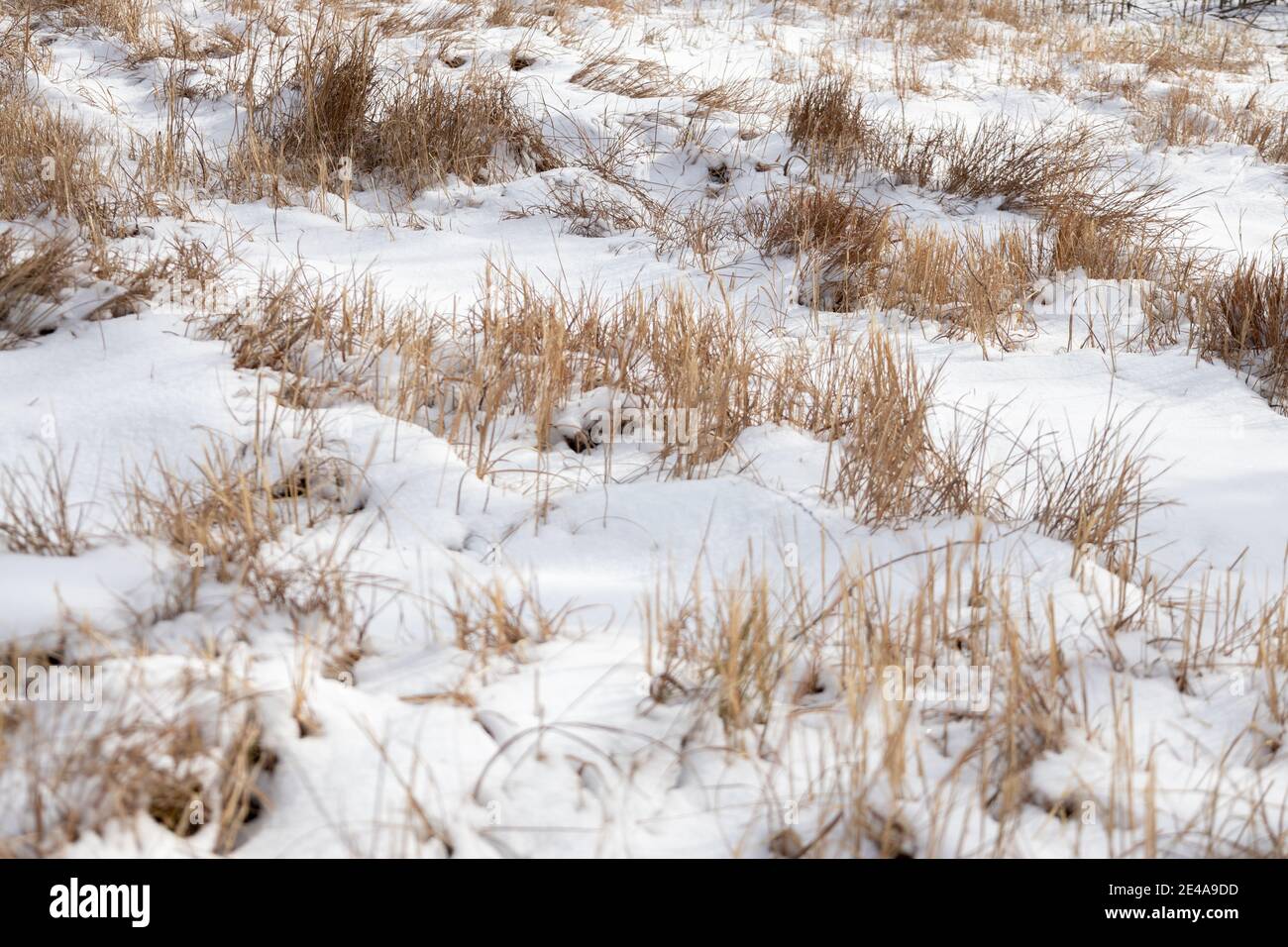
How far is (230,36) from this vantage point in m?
5.69

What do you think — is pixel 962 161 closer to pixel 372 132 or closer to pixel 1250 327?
pixel 1250 327

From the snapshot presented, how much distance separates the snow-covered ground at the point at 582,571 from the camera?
1365mm

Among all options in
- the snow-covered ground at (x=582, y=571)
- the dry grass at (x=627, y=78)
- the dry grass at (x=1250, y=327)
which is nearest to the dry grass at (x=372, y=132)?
the snow-covered ground at (x=582, y=571)

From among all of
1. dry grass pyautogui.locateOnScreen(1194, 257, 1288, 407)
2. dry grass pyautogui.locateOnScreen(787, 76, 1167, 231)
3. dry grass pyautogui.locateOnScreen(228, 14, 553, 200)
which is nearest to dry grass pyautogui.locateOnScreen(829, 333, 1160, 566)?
dry grass pyautogui.locateOnScreen(1194, 257, 1288, 407)

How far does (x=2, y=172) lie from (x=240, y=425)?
2152mm

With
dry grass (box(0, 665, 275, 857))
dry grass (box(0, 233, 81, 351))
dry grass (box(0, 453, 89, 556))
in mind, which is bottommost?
dry grass (box(0, 665, 275, 857))

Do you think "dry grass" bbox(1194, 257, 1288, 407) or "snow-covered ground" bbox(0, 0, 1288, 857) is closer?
"snow-covered ground" bbox(0, 0, 1288, 857)

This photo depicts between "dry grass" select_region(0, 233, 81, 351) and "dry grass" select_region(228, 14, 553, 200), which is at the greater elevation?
"dry grass" select_region(228, 14, 553, 200)

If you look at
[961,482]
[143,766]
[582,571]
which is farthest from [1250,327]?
[143,766]

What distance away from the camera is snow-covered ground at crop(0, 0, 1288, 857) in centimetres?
137

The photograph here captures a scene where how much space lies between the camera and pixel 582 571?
6.57ft

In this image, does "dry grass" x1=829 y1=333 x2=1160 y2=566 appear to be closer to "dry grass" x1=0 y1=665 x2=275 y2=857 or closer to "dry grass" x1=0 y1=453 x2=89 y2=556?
"dry grass" x1=0 y1=665 x2=275 y2=857
